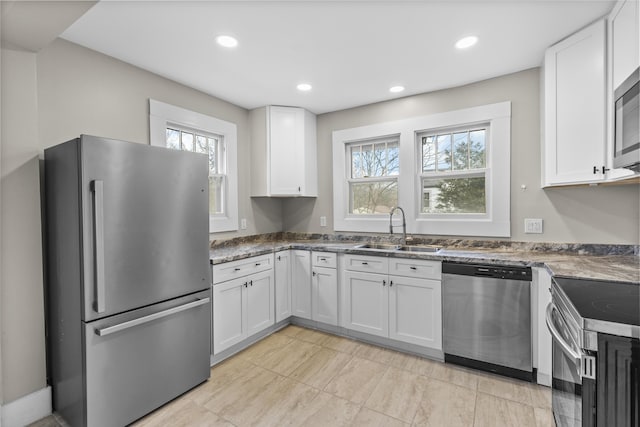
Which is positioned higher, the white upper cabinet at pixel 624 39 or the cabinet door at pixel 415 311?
the white upper cabinet at pixel 624 39

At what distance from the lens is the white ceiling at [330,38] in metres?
1.75

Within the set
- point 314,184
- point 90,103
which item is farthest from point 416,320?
point 90,103

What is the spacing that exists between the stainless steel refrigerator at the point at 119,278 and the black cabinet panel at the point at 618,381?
215 cm

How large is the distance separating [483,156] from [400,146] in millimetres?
806

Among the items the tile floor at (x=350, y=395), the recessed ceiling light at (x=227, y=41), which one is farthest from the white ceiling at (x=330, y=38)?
the tile floor at (x=350, y=395)

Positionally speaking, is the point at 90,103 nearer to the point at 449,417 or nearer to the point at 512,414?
the point at 449,417

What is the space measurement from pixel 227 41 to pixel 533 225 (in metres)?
2.85

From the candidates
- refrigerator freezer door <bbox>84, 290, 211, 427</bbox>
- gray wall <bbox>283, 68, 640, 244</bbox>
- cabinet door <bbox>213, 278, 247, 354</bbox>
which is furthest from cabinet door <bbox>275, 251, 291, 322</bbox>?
gray wall <bbox>283, 68, 640, 244</bbox>

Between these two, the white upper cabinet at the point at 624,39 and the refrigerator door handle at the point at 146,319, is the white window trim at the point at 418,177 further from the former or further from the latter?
the refrigerator door handle at the point at 146,319

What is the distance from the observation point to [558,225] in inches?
96.7

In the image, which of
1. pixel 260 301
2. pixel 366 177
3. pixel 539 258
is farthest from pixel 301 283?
pixel 539 258

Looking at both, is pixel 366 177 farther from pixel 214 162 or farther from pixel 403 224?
pixel 214 162

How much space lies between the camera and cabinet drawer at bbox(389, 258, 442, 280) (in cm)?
243

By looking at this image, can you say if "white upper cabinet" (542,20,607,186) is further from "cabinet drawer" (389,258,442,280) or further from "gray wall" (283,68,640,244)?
"cabinet drawer" (389,258,442,280)
